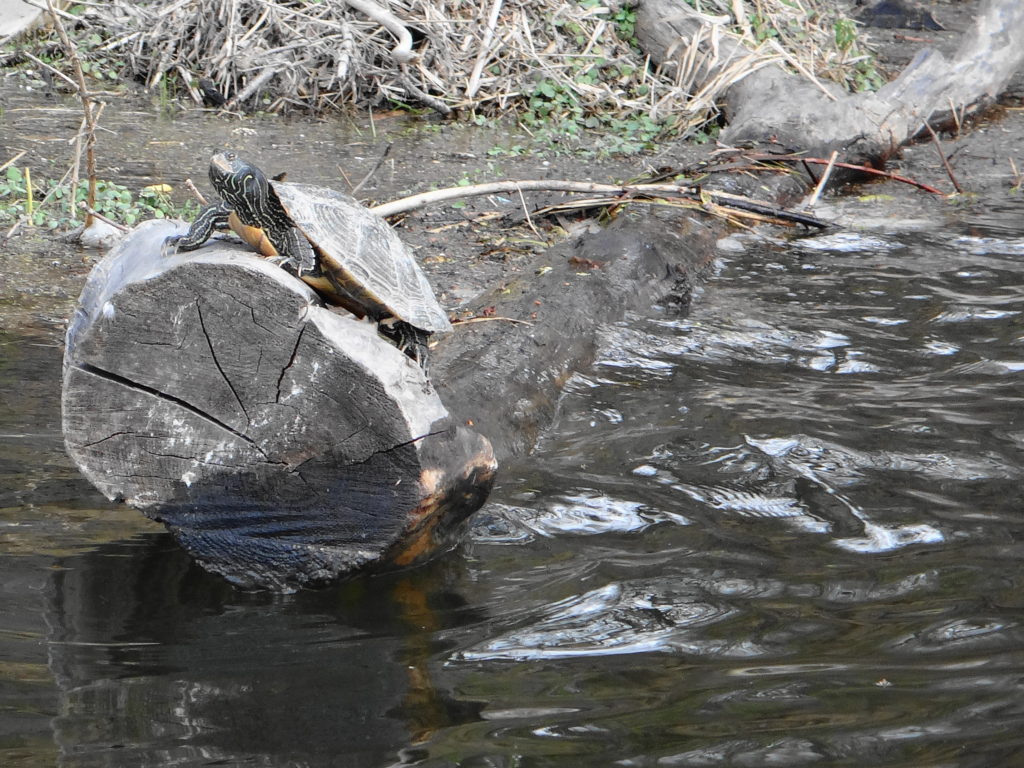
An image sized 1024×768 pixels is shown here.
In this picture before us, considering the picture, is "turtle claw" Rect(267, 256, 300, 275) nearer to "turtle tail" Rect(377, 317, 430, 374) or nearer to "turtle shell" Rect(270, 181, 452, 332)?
"turtle shell" Rect(270, 181, 452, 332)

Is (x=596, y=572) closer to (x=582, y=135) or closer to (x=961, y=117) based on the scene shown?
(x=582, y=135)

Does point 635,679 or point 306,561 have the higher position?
point 635,679

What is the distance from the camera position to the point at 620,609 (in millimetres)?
2998

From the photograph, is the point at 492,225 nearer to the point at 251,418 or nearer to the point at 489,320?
the point at 489,320

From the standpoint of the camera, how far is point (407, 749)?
240cm

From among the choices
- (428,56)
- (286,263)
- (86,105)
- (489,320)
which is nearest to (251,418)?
(286,263)

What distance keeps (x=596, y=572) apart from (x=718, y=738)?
0.90m

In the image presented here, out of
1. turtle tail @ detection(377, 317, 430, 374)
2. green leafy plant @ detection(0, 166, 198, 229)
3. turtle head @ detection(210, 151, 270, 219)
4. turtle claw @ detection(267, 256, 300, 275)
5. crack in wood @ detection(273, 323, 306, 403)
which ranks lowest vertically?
green leafy plant @ detection(0, 166, 198, 229)

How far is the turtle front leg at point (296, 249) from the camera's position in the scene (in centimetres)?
315

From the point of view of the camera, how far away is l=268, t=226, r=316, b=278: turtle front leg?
3146 millimetres

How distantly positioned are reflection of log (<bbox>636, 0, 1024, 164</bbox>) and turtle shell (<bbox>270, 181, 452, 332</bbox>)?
5.22 metres

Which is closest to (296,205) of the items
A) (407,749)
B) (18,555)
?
(18,555)

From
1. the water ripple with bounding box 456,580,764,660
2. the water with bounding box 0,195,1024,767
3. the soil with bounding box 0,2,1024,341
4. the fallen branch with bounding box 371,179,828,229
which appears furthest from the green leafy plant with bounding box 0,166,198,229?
the water ripple with bounding box 456,580,764,660

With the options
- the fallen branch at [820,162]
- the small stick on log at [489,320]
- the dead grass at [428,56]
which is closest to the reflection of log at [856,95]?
the dead grass at [428,56]
